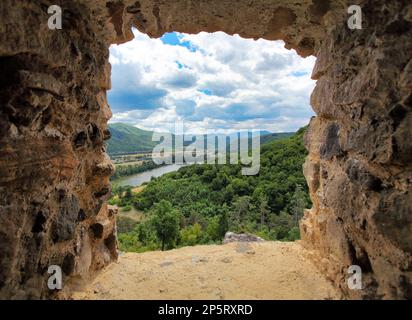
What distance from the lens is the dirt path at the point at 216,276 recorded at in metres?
3.20

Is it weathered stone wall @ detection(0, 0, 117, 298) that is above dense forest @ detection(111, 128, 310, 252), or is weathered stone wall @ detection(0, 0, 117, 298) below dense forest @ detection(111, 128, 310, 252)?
above

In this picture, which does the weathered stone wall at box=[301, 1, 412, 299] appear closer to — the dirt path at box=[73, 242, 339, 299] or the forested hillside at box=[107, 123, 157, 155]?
the dirt path at box=[73, 242, 339, 299]

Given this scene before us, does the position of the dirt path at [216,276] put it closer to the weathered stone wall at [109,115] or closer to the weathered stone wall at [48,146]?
the weathered stone wall at [109,115]

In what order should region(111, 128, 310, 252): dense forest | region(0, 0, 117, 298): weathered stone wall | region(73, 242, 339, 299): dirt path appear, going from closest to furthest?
1. region(0, 0, 117, 298): weathered stone wall
2. region(73, 242, 339, 299): dirt path
3. region(111, 128, 310, 252): dense forest

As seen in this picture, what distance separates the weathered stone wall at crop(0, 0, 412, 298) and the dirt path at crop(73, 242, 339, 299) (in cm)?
23

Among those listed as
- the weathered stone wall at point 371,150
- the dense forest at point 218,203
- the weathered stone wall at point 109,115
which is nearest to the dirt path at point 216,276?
the weathered stone wall at point 109,115

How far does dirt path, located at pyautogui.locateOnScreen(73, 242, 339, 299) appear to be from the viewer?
320 centimetres

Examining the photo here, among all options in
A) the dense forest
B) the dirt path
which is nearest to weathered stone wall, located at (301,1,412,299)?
the dirt path

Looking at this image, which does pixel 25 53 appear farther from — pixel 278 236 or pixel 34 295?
pixel 278 236

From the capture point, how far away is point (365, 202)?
8.61 ft

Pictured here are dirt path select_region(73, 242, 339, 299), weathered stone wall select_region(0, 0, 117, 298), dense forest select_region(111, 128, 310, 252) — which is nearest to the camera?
weathered stone wall select_region(0, 0, 117, 298)

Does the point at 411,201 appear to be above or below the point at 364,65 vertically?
below
